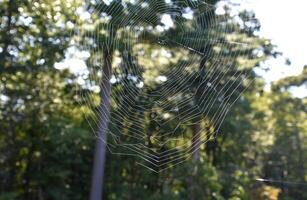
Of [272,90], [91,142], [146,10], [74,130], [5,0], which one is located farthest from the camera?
[272,90]

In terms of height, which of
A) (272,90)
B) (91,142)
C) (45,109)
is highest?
(272,90)

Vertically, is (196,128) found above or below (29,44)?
below

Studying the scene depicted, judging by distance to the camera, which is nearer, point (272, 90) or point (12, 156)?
point (12, 156)

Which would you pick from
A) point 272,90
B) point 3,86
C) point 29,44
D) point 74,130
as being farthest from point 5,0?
point 272,90

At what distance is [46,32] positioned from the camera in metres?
11.5

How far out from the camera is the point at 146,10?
4.80 meters

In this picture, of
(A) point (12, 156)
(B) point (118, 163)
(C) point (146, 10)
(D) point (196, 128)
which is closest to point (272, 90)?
(B) point (118, 163)

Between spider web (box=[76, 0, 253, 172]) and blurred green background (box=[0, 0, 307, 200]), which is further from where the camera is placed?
blurred green background (box=[0, 0, 307, 200])

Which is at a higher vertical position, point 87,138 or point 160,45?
point 87,138

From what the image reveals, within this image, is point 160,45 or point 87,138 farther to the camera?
point 87,138

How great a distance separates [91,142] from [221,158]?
19.1ft

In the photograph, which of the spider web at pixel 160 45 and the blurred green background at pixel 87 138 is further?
the blurred green background at pixel 87 138

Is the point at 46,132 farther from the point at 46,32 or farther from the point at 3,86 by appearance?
the point at 46,32

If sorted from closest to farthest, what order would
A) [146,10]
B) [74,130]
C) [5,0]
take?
[146,10], [5,0], [74,130]
